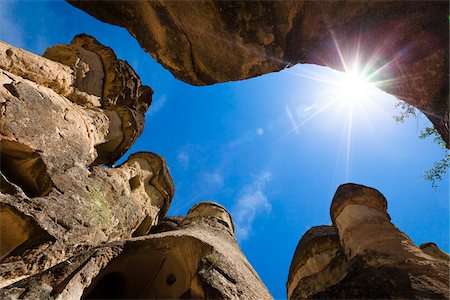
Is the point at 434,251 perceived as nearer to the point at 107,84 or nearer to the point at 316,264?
the point at 316,264

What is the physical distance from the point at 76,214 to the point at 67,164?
2.24 metres

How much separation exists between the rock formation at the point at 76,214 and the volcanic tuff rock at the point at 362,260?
2.55 metres

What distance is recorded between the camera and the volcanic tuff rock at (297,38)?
4.30m

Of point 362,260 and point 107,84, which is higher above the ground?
point 107,84

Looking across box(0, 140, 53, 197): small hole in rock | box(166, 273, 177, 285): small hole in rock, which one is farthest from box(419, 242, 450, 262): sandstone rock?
box(0, 140, 53, 197): small hole in rock

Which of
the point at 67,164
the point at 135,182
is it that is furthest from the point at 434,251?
the point at 67,164

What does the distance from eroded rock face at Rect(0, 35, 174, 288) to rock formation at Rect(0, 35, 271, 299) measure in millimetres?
39

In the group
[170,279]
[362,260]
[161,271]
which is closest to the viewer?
[362,260]

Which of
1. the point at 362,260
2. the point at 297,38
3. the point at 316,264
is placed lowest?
the point at 362,260

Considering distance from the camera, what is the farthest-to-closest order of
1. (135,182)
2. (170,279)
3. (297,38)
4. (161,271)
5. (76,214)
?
1. (135,182)
2. (161,271)
3. (170,279)
4. (76,214)
5. (297,38)

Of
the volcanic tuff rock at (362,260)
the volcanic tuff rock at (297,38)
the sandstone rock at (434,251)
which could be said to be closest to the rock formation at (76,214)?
the volcanic tuff rock at (362,260)

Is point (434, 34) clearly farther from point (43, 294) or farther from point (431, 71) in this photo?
point (43, 294)

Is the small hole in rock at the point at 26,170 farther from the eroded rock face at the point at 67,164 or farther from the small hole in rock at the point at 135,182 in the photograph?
the small hole in rock at the point at 135,182

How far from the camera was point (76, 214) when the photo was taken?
31.2 ft
